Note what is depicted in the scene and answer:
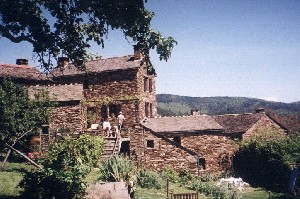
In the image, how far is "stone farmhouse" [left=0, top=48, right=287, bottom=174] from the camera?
77.3 ft

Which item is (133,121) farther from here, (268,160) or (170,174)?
(268,160)

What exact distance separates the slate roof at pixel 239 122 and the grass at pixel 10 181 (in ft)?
80.9

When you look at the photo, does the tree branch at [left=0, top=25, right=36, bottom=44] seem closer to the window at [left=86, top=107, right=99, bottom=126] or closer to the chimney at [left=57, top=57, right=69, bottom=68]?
the chimney at [left=57, top=57, right=69, bottom=68]

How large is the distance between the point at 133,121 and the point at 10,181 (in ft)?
51.6

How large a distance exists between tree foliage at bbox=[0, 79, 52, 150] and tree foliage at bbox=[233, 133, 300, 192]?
2071 centimetres

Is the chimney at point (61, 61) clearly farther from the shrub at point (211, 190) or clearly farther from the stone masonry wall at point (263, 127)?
the stone masonry wall at point (263, 127)

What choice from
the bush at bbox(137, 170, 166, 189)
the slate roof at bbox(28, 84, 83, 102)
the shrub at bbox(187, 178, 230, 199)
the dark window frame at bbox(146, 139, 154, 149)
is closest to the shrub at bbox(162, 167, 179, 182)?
the shrub at bbox(187, 178, 230, 199)

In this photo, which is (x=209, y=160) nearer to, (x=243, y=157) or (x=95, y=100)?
(x=243, y=157)

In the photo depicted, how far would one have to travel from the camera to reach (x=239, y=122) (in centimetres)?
3500

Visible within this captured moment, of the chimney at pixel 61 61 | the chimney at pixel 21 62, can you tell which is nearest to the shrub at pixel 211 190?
the chimney at pixel 61 61

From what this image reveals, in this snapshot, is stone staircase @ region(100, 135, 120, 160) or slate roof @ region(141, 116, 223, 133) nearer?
stone staircase @ region(100, 135, 120, 160)

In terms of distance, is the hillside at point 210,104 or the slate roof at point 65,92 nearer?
the slate roof at point 65,92

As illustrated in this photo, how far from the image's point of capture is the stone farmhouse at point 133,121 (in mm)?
23562

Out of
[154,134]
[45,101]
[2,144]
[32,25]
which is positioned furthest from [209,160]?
[32,25]
